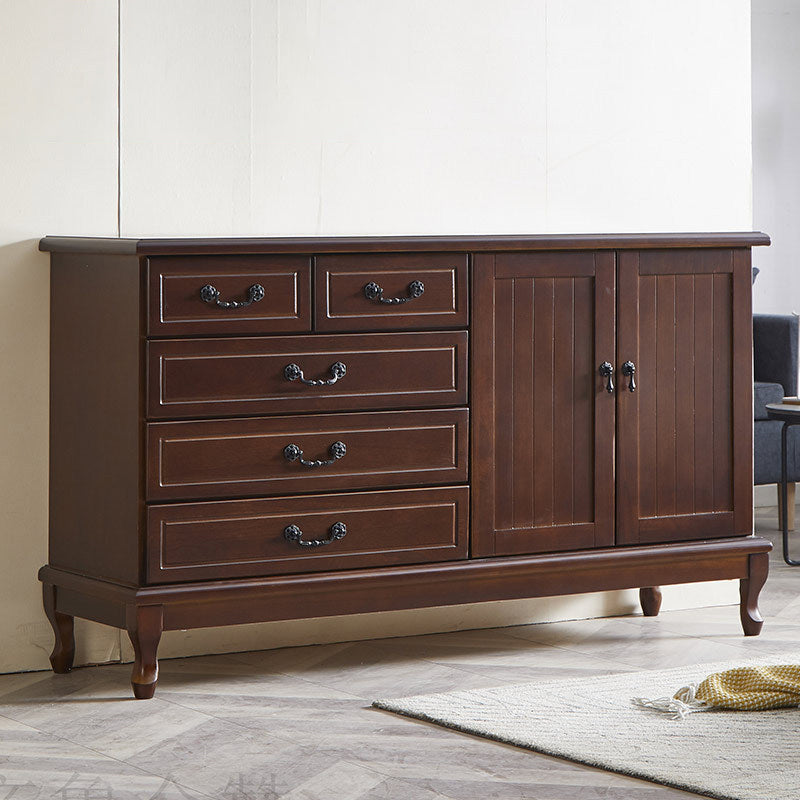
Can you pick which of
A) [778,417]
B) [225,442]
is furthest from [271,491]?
[778,417]

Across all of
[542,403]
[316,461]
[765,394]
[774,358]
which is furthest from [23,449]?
[774,358]

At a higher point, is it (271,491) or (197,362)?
(197,362)

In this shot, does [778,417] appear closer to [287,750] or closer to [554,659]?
[554,659]

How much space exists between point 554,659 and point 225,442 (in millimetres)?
955

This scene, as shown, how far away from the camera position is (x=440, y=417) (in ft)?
10.8

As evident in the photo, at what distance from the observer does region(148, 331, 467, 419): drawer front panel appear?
3.05 metres

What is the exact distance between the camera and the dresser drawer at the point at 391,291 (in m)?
3.16

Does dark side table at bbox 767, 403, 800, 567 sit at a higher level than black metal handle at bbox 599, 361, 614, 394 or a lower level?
lower

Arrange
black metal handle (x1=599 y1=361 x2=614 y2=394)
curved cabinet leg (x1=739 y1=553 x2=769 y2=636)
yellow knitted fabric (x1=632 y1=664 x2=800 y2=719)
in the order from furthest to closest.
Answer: curved cabinet leg (x1=739 y1=553 x2=769 y2=636), black metal handle (x1=599 y1=361 x2=614 y2=394), yellow knitted fabric (x1=632 y1=664 x2=800 y2=719)

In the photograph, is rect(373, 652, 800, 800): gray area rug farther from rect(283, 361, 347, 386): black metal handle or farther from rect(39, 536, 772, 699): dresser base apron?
rect(283, 361, 347, 386): black metal handle

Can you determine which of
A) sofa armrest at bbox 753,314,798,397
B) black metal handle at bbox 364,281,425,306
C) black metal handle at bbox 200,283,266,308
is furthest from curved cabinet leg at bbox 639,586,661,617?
Result: sofa armrest at bbox 753,314,798,397

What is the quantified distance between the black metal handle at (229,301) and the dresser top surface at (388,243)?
0.07 m

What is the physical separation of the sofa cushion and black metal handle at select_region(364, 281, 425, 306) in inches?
96.7

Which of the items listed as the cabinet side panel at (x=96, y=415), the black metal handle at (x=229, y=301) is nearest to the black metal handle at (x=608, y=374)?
the black metal handle at (x=229, y=301)
